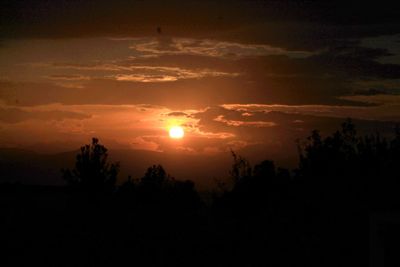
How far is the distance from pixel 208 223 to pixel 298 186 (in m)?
3.29

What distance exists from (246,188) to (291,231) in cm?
1114

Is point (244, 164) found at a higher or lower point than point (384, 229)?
higher

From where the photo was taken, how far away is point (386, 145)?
23.3 metres

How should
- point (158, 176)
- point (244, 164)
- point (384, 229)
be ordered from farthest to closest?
point (158, 176), point (244, 164), point (384, 229)

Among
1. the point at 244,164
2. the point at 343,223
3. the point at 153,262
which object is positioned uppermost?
the point at 244,164

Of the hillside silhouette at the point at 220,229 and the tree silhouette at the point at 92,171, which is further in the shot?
the tree silhouette at the point at 92,171

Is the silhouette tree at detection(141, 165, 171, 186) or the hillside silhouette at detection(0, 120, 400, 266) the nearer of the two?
the hillside silhouette at detection(0, 120, 400, 266)

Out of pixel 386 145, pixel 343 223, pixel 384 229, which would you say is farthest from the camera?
pixel 386 145

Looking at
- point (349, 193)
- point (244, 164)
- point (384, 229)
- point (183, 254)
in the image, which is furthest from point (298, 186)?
point (244, 164)

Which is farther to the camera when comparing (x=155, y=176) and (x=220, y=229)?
(x=155, y=176)

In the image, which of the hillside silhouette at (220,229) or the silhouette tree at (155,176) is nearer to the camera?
the hillside silhouette at (220,229)

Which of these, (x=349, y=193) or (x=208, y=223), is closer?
(x=349, y=193)

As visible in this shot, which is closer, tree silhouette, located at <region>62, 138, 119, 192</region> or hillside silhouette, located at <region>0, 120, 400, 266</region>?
hillside silhouette, located at <region>0, 120, 400, 266</region>

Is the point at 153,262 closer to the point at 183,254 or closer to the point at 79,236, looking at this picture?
the point at 183,254
